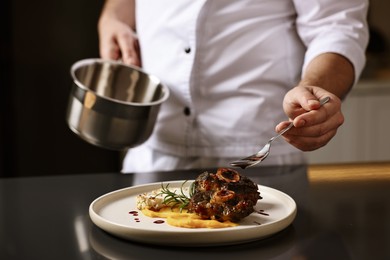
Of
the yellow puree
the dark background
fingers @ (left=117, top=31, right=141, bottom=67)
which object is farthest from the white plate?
the dark background

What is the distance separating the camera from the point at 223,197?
2.77ft

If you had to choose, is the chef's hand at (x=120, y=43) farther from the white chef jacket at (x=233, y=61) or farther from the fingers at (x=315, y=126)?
the fingers at (x=315, y=126)

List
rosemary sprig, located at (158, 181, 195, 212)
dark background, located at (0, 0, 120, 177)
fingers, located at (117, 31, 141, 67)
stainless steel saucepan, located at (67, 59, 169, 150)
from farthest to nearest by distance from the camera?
dark background, located at (0, 0, 120, 177), fingers, located at (117, 31, 141, 67), stainless steel saucepan, located at (67, 59, 169, 150), rosemary sprig, located at (158, 181, 195, 212)

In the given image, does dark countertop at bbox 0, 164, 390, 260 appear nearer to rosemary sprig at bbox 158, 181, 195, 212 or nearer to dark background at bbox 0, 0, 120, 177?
rosemary sprig at bbox 158, 181, 195, 212

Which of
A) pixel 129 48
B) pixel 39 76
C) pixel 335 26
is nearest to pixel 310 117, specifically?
pixel 335 26

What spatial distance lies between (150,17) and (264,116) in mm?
310

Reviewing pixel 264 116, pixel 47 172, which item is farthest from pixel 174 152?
pixel 47 172

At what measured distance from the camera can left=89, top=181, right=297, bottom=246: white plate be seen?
778 mm

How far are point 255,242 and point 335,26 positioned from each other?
2.04 ft

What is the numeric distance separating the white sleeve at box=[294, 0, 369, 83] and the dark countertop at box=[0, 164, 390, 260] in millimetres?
228

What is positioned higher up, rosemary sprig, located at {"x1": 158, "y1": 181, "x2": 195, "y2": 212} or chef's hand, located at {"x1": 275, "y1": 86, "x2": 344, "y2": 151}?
chef's hand, located at {"x1": 275, "y1": 86, "x2": 344, "y2": 151}

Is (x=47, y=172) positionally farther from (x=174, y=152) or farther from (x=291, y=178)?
(x=291, y=178)

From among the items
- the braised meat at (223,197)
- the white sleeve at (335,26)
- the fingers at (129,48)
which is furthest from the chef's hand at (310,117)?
the fingers at (129,48)

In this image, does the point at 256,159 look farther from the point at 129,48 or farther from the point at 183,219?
the point at 129,48
